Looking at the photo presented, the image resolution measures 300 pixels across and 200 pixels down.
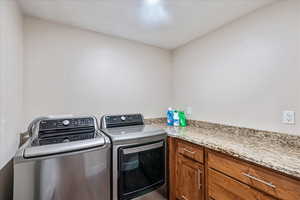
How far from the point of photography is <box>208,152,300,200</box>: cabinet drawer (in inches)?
32.2

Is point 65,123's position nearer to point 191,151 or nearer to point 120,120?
point 120,120

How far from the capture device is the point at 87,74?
6.11ft

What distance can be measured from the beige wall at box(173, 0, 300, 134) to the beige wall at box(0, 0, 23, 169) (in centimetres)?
204

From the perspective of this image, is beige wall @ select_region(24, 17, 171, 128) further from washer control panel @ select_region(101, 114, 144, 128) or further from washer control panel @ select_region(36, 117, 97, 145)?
washer control panel @ select_region(36, 117, 97, 145)

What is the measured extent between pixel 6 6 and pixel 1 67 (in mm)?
489

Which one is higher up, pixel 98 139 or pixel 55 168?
pixel 98 139

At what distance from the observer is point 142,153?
1.54 m

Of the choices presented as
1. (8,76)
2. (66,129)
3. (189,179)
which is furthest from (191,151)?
(8,76)

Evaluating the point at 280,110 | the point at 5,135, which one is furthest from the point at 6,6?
the point at 280,110

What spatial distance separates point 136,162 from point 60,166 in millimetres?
705

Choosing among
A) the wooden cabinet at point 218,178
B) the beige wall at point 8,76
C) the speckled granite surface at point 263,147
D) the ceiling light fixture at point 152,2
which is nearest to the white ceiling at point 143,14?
the ceiling light fixture at point 152,2

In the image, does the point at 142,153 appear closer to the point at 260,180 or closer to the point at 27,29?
the point at 260,180

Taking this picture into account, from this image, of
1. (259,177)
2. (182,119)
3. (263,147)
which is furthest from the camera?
(182,119)

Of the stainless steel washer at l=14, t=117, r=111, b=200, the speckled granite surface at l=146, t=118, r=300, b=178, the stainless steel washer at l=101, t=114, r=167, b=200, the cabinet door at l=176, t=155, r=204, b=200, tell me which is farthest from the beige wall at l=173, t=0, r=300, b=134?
the stainless steel washer at l=14, t=117, r=111, b=200
